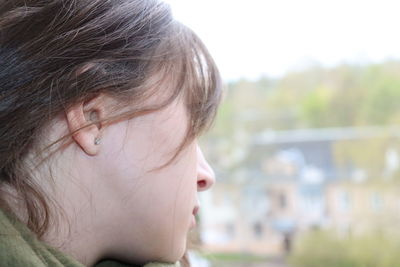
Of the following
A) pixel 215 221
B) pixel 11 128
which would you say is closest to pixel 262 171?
pixel 215 221

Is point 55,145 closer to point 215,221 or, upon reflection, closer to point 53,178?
point 53,178

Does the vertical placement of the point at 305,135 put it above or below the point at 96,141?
below

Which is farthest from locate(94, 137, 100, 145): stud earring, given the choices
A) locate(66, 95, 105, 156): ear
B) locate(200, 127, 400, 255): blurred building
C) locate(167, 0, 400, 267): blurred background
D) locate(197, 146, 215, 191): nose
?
locate(200, 127, 400, 255): blurred building

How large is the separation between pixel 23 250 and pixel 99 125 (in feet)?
0.38

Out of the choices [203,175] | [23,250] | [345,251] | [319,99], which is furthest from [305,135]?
[23,250]

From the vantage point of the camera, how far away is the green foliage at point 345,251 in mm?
1127

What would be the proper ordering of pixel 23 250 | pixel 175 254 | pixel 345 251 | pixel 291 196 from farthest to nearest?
pixel 291 196
pixel 345 251
pixel 175 254
pixel 23 250

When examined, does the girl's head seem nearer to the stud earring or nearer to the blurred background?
the stud earring

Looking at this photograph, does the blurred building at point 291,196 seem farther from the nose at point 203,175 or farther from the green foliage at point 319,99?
the nose at point 203,175

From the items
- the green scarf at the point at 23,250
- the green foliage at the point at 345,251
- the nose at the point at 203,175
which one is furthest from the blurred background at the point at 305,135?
the green scarf at the point at 23,250

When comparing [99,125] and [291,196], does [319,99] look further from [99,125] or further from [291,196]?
[99,125]

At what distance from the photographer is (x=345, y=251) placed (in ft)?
3.83

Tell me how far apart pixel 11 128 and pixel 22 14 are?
9 cm

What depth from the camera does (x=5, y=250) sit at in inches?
14.6
